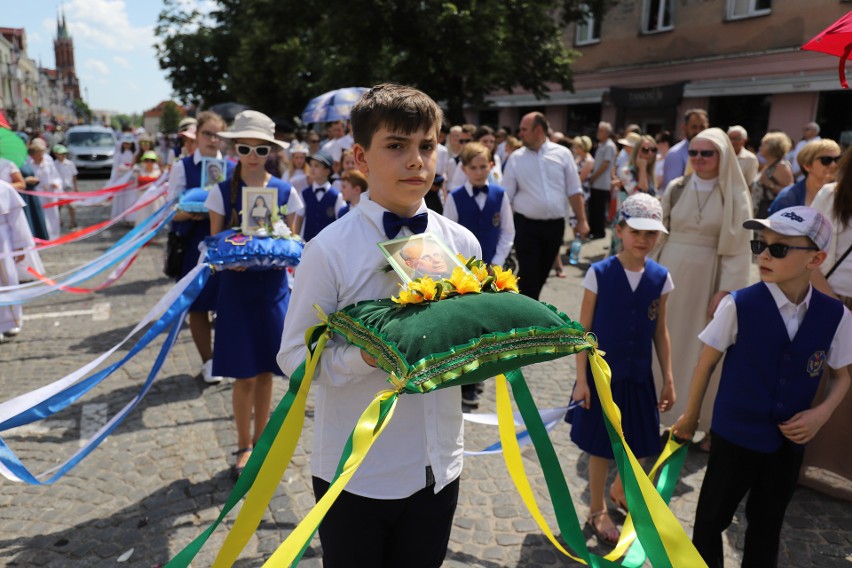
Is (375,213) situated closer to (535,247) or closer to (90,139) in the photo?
(535,247)

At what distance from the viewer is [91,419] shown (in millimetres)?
4887

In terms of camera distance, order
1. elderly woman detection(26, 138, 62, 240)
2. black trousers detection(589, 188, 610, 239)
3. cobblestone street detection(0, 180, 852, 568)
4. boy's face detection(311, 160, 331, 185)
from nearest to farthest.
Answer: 1. cobblestone street detection(0, 180, 852, 568)
2. boy's face detection(311, 160, 331, 185)
3. elderly woman detection(26, 138, 62, 240)
4. black trousers detection(589, 188, 610, 239)

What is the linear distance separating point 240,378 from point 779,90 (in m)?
17.5

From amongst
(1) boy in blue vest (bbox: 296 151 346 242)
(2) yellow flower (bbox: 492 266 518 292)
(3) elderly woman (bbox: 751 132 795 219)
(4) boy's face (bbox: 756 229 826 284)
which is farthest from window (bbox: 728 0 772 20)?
(2) yellow flower (bbox: 492 266 518 292)

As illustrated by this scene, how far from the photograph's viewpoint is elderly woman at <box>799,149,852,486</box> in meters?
3.66

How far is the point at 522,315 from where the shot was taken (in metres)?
1.85

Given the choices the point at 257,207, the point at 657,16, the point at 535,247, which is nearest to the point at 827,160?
the point at 535,247

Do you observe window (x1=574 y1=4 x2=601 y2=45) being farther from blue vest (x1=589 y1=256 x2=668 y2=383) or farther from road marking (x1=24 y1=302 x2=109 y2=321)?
blue vest (x1=589 y1=256 x2=668 y2=383)

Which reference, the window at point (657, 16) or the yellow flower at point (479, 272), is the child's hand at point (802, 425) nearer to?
the yellow flower at point (479, 272)

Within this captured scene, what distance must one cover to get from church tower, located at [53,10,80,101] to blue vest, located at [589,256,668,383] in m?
174

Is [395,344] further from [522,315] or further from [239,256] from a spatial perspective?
[239,256]

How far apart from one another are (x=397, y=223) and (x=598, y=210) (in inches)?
446

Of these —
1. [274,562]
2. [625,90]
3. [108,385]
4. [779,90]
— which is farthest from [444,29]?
[274,562]

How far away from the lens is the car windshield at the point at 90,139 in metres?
27.6
